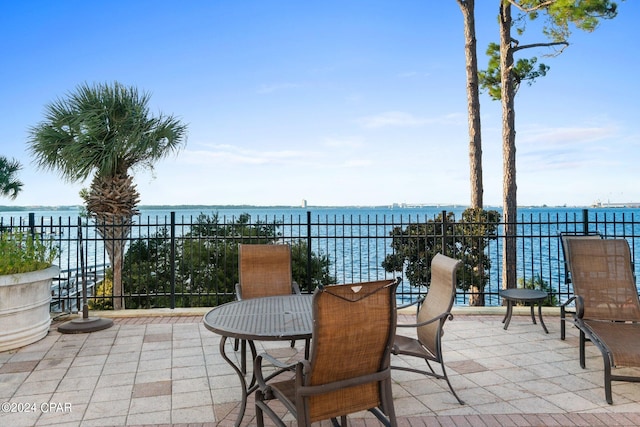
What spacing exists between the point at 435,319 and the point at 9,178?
34.3 feet

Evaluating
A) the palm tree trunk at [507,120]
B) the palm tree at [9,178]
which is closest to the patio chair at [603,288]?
the palm tree trunk at [507,120]

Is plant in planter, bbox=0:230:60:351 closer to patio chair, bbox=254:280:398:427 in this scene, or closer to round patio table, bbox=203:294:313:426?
round patio table, bbox=203:294:313:426

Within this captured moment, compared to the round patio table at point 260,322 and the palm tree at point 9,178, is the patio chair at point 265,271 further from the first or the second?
the palm tree at point 9,178

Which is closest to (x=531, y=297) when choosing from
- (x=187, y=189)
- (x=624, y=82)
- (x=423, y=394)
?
(x=423, y=394)

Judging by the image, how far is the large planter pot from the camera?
4.08 metres

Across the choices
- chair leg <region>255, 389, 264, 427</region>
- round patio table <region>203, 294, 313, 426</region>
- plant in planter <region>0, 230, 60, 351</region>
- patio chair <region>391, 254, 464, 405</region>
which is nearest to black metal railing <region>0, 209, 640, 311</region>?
plant in planter <region>0, 230, 60, 351</region>

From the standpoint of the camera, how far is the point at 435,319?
2.61 metres

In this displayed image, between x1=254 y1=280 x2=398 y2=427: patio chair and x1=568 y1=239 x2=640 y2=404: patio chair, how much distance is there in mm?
2311

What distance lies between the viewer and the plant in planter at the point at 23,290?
4.10m

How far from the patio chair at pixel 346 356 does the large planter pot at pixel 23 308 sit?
140 inches

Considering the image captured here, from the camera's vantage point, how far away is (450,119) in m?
24.2

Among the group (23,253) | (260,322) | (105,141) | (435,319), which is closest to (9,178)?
(105,141)

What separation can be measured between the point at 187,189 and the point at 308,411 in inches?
1411

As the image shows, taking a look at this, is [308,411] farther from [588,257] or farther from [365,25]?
[365,25]
